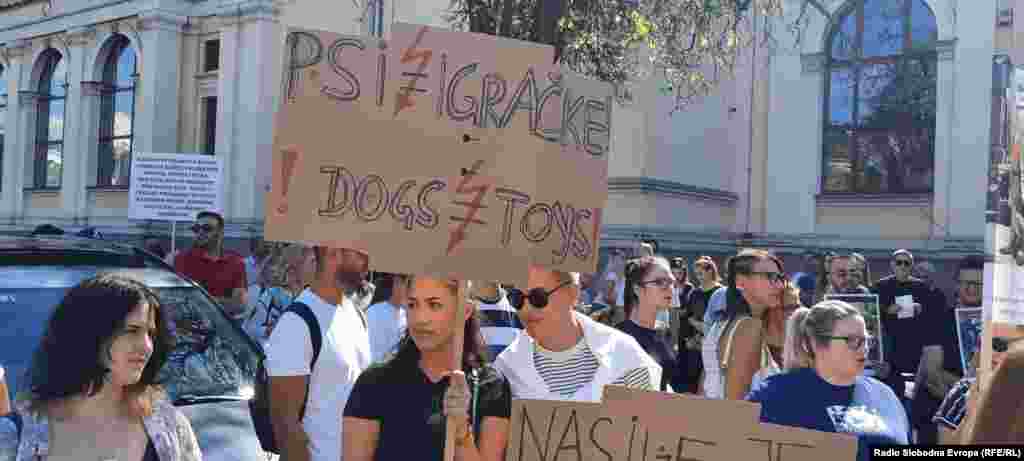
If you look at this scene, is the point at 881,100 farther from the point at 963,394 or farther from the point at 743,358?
the point at 963,394

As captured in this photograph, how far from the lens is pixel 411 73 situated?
3512 mm

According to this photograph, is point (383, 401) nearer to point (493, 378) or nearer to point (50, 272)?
point (493, 378)

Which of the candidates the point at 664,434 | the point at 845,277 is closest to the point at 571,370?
the point at 664,434

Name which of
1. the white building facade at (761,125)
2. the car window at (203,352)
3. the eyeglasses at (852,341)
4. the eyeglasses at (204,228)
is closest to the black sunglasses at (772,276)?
the eyeglasses at (852,341)

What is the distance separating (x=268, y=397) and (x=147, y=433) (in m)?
1.02

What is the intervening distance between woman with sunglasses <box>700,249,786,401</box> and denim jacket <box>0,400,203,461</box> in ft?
7.94

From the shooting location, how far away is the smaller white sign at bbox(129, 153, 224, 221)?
12.3 meters

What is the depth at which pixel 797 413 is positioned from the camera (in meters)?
3.75

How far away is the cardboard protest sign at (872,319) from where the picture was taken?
6.69 m

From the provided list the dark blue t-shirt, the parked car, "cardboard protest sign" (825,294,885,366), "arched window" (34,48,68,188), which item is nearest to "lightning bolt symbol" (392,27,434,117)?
the parked car

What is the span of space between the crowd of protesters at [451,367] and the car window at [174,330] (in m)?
0.49

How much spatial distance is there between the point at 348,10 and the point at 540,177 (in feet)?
62.1

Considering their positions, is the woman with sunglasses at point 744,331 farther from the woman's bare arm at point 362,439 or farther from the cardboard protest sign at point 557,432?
the woman's bare arm at point 362,439

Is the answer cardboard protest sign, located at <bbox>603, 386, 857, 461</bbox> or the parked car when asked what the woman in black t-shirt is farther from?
the parked car
